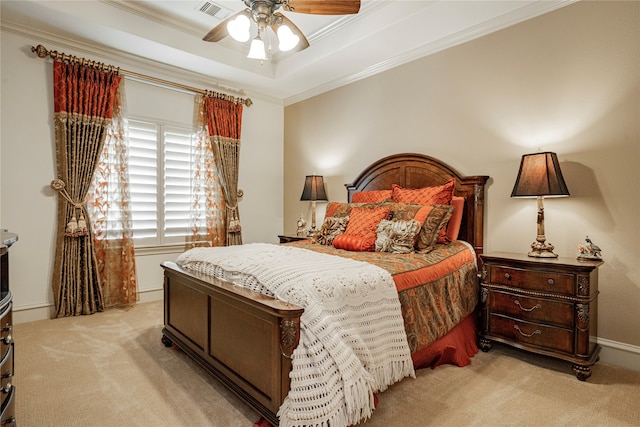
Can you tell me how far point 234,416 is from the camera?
183 centimetres

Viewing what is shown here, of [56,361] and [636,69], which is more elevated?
[636,69]

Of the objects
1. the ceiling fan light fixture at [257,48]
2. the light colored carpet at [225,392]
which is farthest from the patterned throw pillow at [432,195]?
the ceiling fan light fixture at [257,48]

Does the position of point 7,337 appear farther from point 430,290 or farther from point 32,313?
point 32,313

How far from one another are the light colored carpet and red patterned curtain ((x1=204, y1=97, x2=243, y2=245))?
7.01 feet

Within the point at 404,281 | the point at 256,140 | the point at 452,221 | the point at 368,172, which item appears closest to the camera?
the point at 404,281

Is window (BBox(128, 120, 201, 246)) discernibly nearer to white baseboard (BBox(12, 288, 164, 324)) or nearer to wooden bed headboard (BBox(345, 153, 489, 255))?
white baseboard (BBox(12, 288, 164, 324))

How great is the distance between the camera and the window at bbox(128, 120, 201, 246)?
398 cm

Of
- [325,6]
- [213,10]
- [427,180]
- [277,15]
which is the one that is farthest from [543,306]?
[213,10]

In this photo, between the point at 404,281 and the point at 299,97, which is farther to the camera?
the point at 299,97

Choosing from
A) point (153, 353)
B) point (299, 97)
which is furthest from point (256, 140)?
point (153, 353)

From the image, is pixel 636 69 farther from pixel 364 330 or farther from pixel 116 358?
pixel 116 358

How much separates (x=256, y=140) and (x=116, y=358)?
11.1 feet

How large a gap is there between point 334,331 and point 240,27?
6.60 feet

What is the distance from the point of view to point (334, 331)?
1560mm
